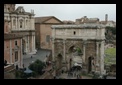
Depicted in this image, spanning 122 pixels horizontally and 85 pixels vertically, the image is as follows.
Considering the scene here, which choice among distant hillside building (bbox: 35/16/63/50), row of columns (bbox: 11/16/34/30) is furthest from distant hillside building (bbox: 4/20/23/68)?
distant hillside building (bbox: 35/16/63/50)

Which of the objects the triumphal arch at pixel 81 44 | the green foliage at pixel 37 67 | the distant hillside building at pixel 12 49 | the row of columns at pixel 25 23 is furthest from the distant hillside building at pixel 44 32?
the green foliage at pixel 37 67

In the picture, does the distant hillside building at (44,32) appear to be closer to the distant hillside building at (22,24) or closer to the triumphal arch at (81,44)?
the distant hillside building at (22,24)

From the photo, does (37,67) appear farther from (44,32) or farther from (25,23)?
(44,32)

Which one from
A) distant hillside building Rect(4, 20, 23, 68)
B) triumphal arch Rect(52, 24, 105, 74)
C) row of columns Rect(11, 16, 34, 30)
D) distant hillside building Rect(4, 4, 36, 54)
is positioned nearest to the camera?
distant hillside building Rect(4, 20, 23, 68)

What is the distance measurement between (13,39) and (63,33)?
5.34m

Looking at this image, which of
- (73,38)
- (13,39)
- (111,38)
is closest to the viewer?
(13,39)

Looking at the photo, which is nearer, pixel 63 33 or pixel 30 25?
pixel 63 33

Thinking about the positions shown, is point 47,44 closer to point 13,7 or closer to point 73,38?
point 13,7

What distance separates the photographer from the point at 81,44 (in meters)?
21.7

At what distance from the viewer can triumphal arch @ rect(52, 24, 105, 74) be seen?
20922mm

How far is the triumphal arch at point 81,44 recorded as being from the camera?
2092 cm

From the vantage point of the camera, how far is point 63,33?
2241cm

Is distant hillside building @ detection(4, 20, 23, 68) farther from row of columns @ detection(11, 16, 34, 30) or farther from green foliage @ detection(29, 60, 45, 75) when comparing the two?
row of columns @ detection(11, 16, 34, 30)
